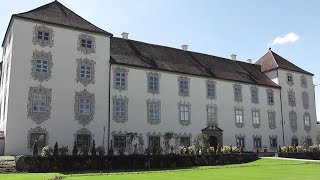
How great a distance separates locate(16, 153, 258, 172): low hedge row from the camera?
77.5ft

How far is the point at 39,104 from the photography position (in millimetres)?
30031

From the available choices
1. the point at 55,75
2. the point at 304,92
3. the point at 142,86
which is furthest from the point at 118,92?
the point at 304,92

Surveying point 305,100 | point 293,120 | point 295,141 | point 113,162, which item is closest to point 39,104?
point 113,162

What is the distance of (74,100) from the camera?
31562 millimetres

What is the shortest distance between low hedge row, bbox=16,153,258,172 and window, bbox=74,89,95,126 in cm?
654

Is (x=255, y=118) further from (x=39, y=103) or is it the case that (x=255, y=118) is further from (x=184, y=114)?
(x=39, y=103)

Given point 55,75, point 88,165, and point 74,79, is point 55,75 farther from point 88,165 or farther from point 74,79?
point 88,165

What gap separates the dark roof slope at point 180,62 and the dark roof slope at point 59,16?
3.48 metres

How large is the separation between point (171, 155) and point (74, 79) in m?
10.6

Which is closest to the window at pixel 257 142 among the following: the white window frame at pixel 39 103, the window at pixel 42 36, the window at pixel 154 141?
the window at pixel 154 141

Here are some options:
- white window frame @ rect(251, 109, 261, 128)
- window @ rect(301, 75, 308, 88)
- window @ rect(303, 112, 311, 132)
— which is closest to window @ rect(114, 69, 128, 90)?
white window frame @ rect(251, 109, 261, 128)

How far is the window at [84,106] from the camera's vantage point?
31.8 meters

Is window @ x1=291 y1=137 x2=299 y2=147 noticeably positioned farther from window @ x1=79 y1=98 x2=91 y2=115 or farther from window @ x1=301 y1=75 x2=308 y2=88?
window @ x1=79 y1=98 x2=91 y2=115

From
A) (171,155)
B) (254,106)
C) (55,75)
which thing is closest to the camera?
(171,155)
